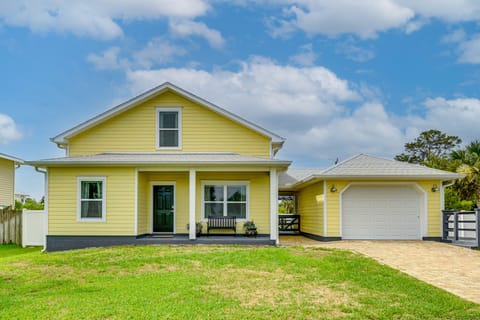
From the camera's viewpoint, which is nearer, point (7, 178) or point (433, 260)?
point (433, 260)

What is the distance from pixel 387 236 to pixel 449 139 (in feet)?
108

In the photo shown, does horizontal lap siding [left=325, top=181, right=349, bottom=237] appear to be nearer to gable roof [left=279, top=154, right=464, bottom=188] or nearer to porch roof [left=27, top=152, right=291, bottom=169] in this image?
gable roof [left=279, top=154, right=464, bottom=188]

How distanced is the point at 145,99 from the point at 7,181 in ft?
44.1

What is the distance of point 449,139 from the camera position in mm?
45719

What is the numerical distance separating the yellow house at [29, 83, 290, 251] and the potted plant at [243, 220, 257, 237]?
248 millimetres

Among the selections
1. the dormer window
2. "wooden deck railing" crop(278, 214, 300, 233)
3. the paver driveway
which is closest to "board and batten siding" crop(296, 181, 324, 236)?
"wooden deck railing" crop(278, 214, 300, 233)

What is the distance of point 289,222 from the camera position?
75.5 ft

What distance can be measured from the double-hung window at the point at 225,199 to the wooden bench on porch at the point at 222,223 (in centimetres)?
31

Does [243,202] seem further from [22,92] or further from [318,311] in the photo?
[22,92]

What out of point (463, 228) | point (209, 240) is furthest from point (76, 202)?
point (463, 228)

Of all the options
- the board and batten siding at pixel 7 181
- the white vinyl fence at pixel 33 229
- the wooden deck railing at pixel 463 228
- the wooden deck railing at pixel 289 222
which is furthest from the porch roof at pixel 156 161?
the board and batten siding at pixel 7 181

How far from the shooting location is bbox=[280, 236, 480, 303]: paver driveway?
900 centimetres

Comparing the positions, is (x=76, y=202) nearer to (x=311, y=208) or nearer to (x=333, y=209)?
(x=333, y=209)

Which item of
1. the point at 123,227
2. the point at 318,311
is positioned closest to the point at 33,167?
the point at 123,227
